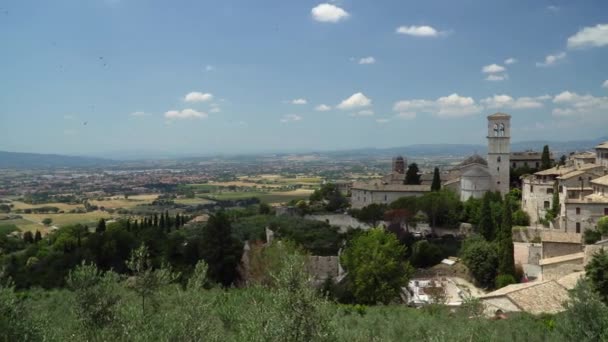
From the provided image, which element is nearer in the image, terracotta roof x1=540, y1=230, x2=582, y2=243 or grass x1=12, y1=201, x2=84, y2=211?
terracotta roof x1=540, y1=230, x2=582, y2=243

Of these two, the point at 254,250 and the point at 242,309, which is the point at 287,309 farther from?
the point at 254,250

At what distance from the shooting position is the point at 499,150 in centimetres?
4741

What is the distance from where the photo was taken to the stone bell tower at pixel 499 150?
153 feet

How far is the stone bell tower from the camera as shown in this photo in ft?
153

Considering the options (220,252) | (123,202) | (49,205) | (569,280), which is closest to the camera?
(569,280)

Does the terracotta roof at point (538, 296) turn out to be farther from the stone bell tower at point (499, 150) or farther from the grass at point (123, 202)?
the grass at point (123, 202)

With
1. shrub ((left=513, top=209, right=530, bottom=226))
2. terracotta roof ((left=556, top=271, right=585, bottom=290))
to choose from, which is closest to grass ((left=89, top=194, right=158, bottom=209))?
shrub ((left=513, top=209, right=530, bottom=226))

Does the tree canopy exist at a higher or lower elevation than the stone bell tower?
lower

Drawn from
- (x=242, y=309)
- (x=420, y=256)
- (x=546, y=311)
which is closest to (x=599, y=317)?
(x=546, y=311)

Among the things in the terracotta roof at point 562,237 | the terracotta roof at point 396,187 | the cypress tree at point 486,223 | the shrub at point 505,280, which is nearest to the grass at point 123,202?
the terracotta roof at point 396,187

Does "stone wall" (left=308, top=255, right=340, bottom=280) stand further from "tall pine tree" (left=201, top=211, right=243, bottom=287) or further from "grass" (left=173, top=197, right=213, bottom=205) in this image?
"grass" (left=173, top=197, right=213, bottom=205)

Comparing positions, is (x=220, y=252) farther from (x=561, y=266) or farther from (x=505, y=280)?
(x=561, y=266)

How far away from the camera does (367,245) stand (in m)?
27.3

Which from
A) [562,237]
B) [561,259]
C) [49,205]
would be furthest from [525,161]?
[49,205]
